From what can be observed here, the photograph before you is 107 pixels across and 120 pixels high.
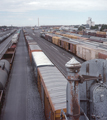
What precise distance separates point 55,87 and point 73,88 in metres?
6.42

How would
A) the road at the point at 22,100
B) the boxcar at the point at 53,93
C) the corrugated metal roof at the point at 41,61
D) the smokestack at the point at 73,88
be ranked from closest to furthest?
1. the smokestack at the point at 73,88
2. the boxcar at the point at 53,93
3. the road at the point at 22,100
4. the corrugated metal roof at the point at 41,61

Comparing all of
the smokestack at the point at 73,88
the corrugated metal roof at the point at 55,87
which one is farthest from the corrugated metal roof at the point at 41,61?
the smokestack at the point at 73,88

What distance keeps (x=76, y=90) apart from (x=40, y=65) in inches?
530

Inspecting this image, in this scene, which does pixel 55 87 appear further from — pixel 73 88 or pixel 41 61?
pixel 41 61

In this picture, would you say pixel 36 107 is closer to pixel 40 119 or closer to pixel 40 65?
pixel 40 119

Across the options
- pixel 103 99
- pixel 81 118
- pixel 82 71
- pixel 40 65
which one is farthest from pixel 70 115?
pixel 40 65

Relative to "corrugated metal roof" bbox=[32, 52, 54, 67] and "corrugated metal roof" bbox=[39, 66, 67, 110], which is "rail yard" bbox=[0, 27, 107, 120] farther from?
"corrugated metal roof" bbox=[32, 52, 54, 67]

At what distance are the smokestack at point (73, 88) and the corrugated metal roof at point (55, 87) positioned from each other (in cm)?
355

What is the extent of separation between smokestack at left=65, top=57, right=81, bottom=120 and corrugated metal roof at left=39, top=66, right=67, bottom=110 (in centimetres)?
355

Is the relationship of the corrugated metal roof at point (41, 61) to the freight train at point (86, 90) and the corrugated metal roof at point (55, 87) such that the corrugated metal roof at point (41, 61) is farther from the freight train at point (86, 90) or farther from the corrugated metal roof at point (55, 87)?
the freight train at point (86, 90)

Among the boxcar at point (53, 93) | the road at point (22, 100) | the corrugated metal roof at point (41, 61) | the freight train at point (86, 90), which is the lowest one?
the road at point (22, 100)

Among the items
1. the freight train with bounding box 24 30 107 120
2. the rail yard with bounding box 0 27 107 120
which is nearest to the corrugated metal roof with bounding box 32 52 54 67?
the rail yard with bounding box 0 27 107 120

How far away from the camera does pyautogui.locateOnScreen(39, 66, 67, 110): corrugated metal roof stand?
33.6 ft

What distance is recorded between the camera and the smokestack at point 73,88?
5.98m
